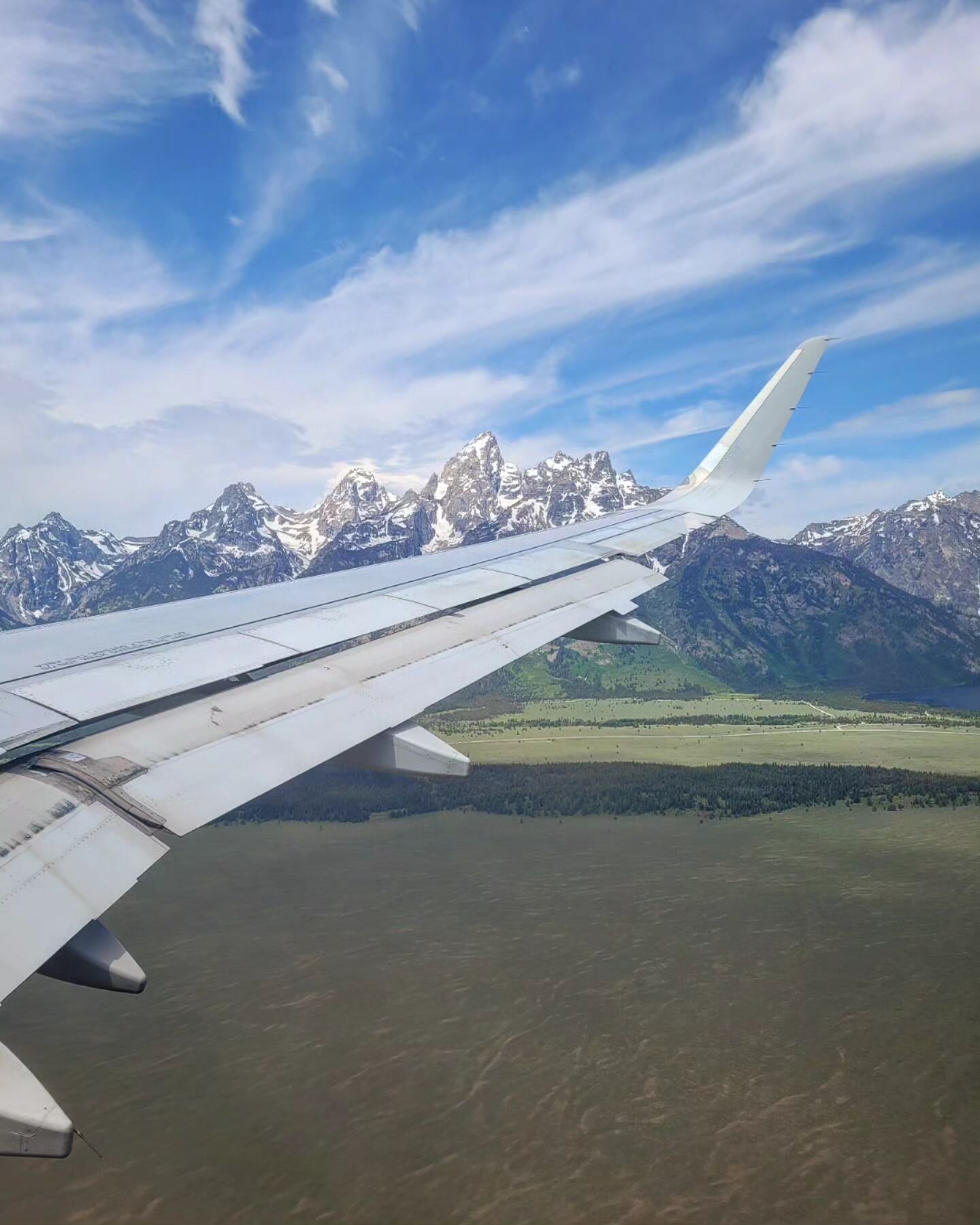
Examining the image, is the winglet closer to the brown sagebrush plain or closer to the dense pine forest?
the brown sagebrush plain

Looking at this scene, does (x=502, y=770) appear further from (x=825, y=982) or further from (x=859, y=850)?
(x=825, y=982)

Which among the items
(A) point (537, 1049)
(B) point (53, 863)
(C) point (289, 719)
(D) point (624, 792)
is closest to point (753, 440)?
(C) point (289, 719)

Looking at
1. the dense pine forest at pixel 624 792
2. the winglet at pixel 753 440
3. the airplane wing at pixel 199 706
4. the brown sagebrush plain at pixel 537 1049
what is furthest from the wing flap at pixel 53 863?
the dense pine forest at pixel 624 792

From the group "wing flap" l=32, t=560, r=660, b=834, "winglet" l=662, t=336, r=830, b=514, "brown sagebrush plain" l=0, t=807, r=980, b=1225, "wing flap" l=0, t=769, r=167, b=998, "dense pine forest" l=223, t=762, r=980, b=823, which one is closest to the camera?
"wing flap" l=0, t=769, r=167, b=998

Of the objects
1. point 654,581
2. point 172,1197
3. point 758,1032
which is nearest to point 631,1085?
point 758,1032

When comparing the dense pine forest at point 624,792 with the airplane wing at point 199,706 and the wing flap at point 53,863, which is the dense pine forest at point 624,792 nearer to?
the airplane wing at point 199,706

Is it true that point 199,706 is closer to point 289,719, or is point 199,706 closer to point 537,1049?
point 289,719

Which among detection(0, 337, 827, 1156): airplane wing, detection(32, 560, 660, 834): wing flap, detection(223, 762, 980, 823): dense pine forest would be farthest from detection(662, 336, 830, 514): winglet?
detection(223, 762, 980, 823): dense pine forest
